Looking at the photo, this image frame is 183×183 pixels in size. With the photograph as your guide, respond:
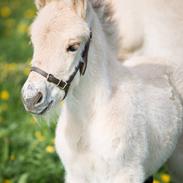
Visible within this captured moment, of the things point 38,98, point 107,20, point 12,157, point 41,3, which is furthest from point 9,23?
point 38,98

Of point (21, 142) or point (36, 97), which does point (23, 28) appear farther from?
point (36, 97)

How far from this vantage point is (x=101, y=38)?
481 cm

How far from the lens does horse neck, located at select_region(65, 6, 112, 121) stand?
474 cm

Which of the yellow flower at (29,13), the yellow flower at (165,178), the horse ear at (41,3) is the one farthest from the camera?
the yellow flower at (29,13)

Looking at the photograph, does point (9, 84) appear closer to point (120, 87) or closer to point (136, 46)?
point (136, 46)

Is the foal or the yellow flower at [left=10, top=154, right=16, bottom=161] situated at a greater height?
the foal

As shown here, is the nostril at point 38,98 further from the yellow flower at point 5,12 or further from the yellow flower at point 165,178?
the yellow flower at point 5,12

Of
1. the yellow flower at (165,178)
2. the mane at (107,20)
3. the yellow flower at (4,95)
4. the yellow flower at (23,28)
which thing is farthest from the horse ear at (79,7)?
the yellow flower at (23,28)

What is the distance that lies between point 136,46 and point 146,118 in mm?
1174

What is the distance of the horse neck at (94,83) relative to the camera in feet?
15.5

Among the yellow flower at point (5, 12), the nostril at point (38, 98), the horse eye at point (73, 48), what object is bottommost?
the yellow flower at point (5, 12)

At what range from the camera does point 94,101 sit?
189 inches

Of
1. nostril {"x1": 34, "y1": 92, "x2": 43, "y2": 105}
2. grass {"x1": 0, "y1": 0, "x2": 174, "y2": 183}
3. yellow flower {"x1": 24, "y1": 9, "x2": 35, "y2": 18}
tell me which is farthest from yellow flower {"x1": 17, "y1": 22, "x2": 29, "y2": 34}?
nostril {"x1": 34, "y1": 92, "x2": 43, "y2": 105}

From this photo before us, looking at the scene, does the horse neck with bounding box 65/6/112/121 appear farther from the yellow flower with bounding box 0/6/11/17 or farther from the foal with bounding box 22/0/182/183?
the yellow flower with bounding box 0/6/11/17
